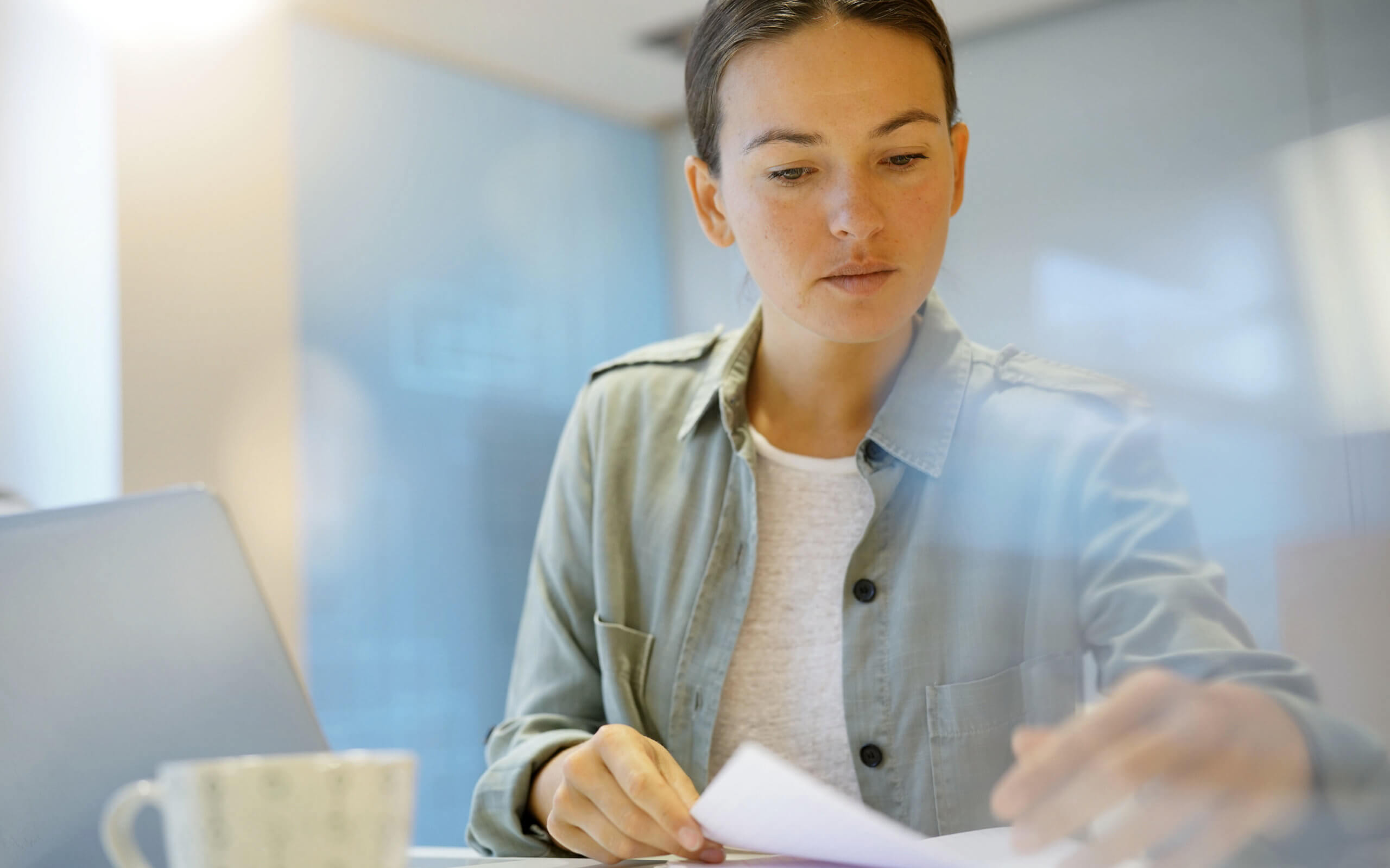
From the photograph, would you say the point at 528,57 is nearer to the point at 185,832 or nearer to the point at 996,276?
the point at 996,276

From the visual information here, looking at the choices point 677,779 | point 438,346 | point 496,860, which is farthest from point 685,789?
point 438,346

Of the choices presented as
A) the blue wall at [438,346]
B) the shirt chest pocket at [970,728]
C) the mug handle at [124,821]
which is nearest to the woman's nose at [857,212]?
→ the shirt chest pocket at [970,728]

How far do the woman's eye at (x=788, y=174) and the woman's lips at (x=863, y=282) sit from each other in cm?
7

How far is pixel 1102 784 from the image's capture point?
437 mm

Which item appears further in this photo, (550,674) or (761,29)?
(550,674)

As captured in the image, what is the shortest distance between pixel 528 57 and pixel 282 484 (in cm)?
104

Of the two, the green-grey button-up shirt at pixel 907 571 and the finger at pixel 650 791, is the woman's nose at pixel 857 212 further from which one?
the finger at pixel 650 791

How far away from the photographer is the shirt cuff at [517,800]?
81 centimetres

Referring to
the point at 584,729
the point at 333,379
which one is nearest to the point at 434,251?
the point at 333,379

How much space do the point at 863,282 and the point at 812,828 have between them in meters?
0.44

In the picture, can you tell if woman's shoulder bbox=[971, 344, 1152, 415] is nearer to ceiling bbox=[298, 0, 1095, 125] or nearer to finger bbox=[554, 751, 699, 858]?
finger bbox=[554, 751, 699, 858]

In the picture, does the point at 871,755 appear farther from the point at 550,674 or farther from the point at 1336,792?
the point at 1336,792

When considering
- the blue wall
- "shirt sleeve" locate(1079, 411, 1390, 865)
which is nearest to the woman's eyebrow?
"shirt sleeve" locate(1079, 411, 1390, 865)

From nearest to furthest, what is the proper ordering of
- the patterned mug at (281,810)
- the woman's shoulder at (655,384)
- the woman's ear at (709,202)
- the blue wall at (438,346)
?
the patterned mug at (281,810), the woman's ear at (709,202), the woman's shoulder at (655,384), the blue wall at (438,346)
